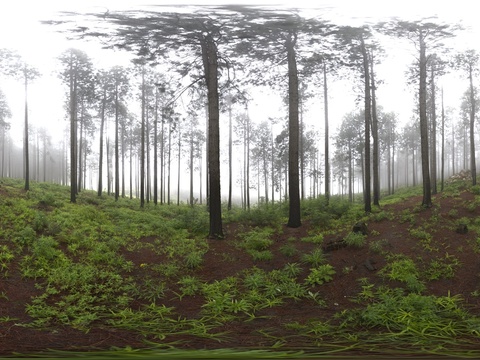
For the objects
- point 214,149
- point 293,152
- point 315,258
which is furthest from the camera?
point 293,152

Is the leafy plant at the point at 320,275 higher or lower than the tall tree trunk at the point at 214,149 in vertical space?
lower

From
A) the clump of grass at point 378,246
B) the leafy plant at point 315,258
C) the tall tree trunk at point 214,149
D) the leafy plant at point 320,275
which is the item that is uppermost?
the tall tree trunk at point 214,149

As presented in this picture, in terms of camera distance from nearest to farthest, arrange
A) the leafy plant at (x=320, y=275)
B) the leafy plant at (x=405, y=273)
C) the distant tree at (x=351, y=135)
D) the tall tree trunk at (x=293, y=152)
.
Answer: the leafy plant at (x=405, y=273)
the leafy plant at (x=320, y=275)
the tall tree trunk at (x=293, y=152)
the distant tree at (x=351, y=135)

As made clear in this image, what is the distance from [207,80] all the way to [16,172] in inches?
1007

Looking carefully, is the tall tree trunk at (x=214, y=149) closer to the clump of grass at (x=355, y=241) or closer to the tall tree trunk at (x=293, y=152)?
the tall tree trunk at (x=293, y=152)

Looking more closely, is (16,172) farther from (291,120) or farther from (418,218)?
(418,218)

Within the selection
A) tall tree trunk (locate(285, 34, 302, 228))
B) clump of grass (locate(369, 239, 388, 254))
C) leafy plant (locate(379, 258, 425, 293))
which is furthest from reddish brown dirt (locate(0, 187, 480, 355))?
tall tree trunk (locate(285, 34, 302, 228))

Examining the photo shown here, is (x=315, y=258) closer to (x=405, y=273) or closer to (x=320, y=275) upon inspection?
(x=320, y=275)

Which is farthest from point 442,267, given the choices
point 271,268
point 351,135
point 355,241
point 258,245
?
point 351,135

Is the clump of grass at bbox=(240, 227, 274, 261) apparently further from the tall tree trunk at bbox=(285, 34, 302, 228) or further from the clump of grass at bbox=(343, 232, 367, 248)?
the clump of grass at bbox=(343, 232, 367, 248)

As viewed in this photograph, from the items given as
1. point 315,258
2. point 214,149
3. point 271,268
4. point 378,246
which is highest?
point 214,149

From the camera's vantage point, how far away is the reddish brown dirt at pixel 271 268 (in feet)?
9.20

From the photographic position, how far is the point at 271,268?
590 centimetres

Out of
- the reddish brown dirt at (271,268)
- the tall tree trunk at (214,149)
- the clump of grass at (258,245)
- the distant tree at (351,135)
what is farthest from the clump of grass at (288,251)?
the distant tree at (351,135)
